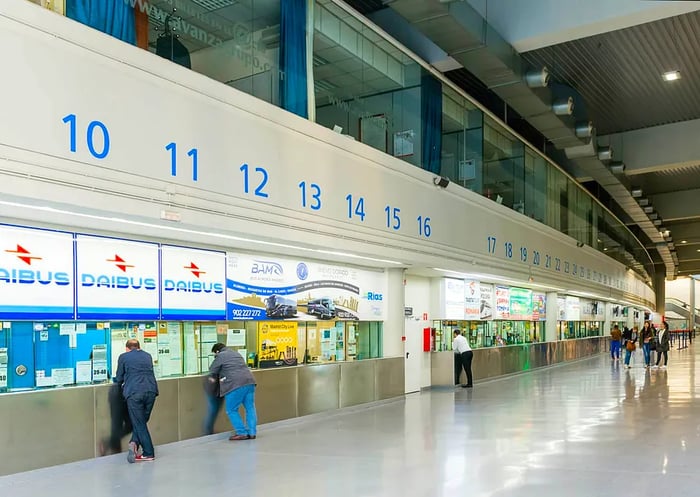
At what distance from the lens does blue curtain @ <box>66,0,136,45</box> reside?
6746mm

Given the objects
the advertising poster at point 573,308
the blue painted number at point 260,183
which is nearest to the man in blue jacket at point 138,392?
the blue painted number at point 260,183

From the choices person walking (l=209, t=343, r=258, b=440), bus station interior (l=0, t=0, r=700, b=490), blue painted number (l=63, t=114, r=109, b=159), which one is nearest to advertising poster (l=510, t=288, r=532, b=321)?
bus station interior (l=0, t=0, r=700, b=490)

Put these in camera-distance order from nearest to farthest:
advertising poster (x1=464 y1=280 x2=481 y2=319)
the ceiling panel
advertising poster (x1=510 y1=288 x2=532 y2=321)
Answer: advertising poster (x1=464 y1=280 x2=481 y2=319) < advertising poster (x1=510 y1=288 x2=532 y2=321) < the ceiling panel

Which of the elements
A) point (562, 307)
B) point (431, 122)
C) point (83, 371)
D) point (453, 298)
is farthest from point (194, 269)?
point (562, 307)

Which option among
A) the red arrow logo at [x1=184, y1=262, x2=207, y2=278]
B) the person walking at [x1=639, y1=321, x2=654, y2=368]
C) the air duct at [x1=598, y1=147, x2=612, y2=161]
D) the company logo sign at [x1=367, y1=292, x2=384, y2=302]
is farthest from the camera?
the person walking at [x1=639, y1=321, x2=654, y2=368]

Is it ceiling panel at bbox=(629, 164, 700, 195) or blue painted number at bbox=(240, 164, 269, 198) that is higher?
ceiling panel at bbox=(629, 164, 700, 195)

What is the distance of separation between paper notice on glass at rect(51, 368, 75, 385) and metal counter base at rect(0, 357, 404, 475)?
0.67 feet

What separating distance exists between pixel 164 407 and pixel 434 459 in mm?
3395

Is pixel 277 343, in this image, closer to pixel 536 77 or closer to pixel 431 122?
pixel 431 122

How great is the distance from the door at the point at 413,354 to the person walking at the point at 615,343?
40.7 feet

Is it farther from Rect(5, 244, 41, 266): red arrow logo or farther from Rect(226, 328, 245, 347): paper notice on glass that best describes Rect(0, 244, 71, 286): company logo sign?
Rect(226, 328, 245, 347): paper notice on glass

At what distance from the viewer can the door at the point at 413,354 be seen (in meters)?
14.8

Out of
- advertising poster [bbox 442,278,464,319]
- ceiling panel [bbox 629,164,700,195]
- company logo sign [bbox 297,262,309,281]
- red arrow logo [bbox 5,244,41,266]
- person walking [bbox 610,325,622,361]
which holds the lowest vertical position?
person walking [bbox 610,325,622,361]

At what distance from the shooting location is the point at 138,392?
7.41m
